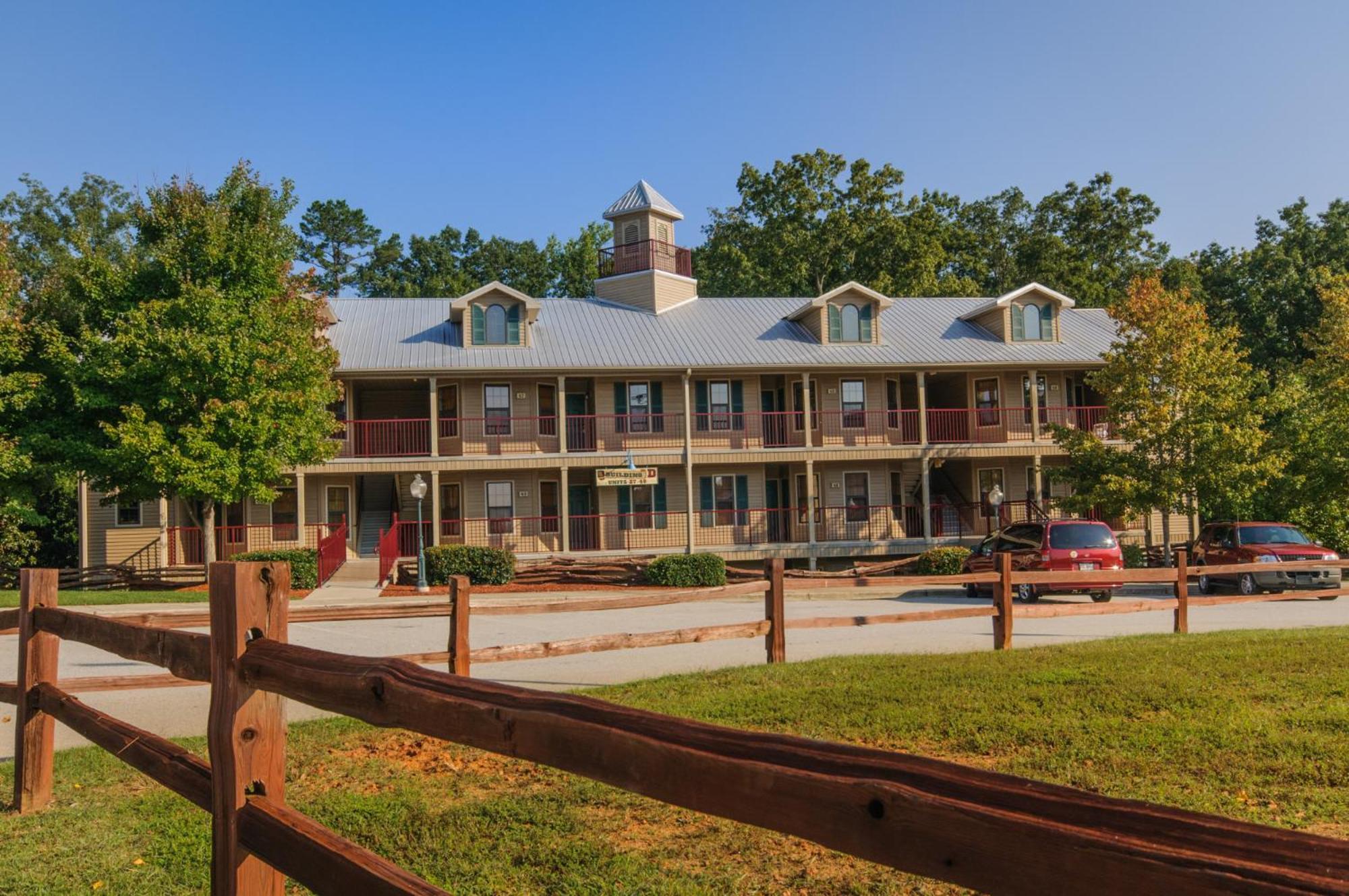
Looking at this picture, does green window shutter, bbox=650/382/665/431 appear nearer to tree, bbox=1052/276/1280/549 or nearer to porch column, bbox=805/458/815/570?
porch column, bbox=805/458/815/570

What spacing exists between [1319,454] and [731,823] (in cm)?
2770

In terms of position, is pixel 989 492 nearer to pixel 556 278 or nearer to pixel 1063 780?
pixel 1063 780

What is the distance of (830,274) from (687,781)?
170 ft

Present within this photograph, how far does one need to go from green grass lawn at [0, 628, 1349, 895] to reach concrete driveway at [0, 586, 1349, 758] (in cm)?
169

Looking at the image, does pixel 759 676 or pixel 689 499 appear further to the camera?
pixel 689 499

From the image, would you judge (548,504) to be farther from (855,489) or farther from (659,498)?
(855,489)

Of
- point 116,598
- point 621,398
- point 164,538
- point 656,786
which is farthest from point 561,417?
point 656,786

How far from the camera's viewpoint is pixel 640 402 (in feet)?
111

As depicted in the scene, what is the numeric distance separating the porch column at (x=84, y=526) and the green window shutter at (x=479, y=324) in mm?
11359

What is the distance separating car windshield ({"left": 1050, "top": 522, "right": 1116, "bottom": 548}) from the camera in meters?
20.7

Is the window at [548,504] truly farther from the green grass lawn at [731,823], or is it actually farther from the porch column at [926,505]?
the green grass lawn at [731,823]

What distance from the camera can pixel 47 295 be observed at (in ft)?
86.1

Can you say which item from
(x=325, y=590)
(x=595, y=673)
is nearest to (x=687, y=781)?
(x=595, y=673)

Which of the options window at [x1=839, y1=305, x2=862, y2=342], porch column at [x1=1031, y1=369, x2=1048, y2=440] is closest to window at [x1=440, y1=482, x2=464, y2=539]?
window at [x1=839, y1=305, x2=862, y2=342]
